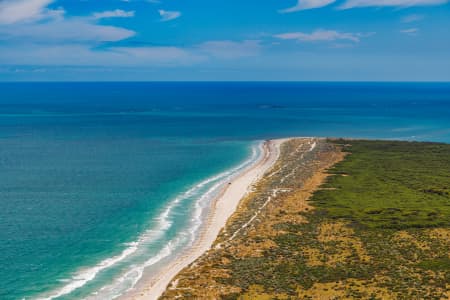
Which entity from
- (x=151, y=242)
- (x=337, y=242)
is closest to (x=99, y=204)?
(x=151, y=242)

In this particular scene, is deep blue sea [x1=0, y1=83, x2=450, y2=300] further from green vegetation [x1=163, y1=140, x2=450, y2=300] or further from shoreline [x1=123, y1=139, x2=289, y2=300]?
green vegetation [x1=163, y1=140, x2=450, y2=300]

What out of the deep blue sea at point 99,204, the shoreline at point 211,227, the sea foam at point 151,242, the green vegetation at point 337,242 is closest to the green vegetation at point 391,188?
the green vegetation at point 337,242

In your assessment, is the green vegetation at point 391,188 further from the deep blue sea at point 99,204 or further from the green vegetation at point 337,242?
the deep blue sea at point 99,204

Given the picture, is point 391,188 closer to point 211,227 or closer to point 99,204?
point 211,227

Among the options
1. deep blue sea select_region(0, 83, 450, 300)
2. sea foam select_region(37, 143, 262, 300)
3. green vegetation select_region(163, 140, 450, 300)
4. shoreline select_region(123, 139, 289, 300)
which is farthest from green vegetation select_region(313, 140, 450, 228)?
deep blue sea select_region(0, 83, 450, 300)

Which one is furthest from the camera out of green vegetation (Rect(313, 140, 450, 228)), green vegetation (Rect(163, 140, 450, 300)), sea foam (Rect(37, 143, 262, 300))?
green vegetation (Rect(313, 140, 450, 228))

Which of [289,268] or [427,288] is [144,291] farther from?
[427,288]
